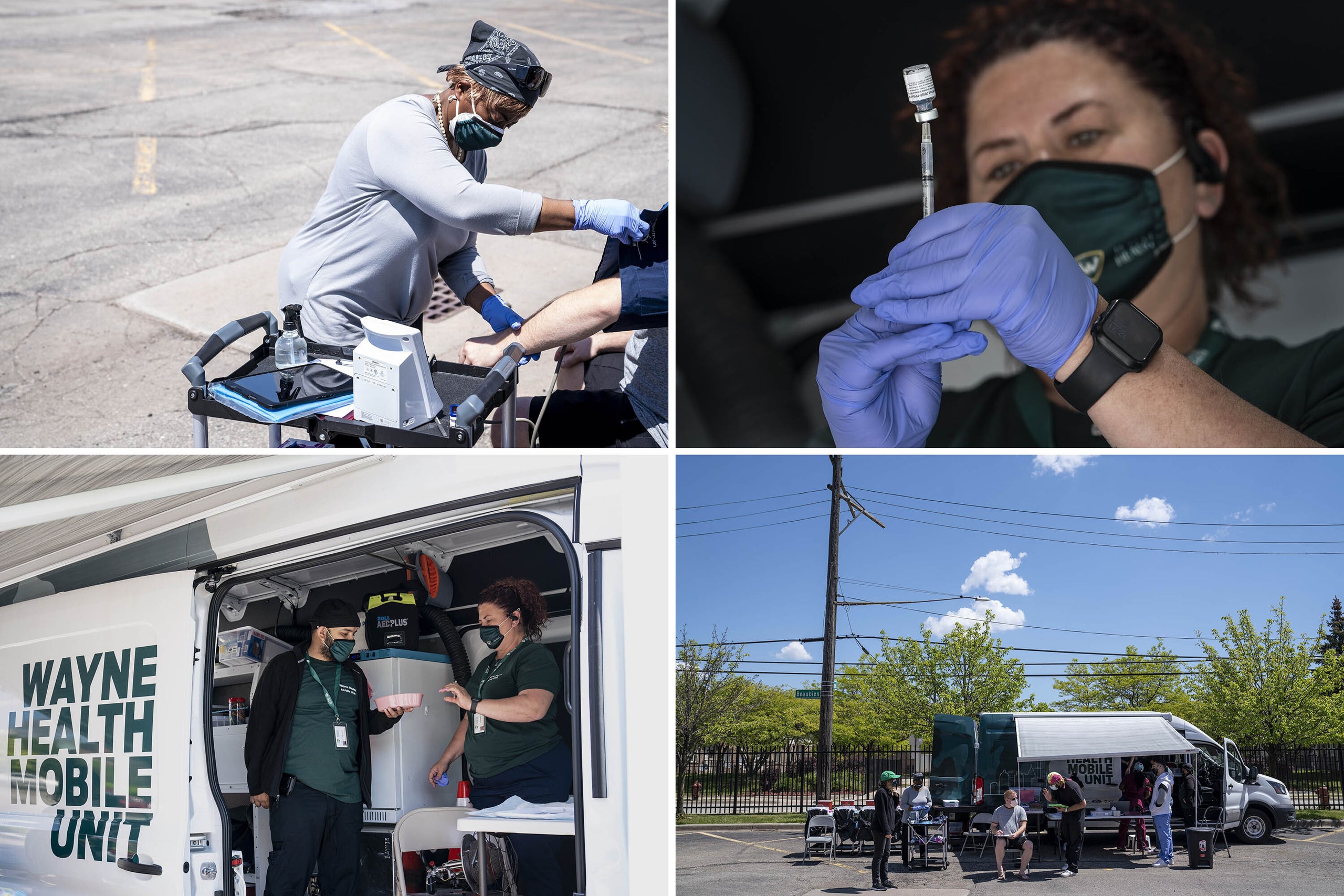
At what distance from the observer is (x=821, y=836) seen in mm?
2346

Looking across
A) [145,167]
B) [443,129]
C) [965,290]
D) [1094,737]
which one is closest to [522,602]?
[443,129]

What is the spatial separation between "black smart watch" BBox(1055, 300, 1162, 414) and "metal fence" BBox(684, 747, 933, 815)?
105 cm

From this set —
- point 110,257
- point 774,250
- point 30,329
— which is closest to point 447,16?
point 110,257

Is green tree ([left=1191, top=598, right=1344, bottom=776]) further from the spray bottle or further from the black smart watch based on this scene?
the spray bottle

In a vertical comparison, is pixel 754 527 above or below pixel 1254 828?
above

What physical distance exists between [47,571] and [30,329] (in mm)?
1941

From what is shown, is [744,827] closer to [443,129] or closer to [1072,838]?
[1072,838]

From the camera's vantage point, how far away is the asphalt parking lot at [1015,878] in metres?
2.22

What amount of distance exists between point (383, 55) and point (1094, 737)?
30.2 feet

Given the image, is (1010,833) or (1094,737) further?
(1094,737)

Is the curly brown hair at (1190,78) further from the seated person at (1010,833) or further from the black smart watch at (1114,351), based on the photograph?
the seated person at (1010,833)

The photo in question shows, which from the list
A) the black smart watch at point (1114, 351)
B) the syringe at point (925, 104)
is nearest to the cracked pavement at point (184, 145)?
the syringe at point (925, 104)

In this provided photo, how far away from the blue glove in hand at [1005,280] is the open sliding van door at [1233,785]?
1411mm

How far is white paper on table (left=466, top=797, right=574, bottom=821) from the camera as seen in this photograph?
2439mm
